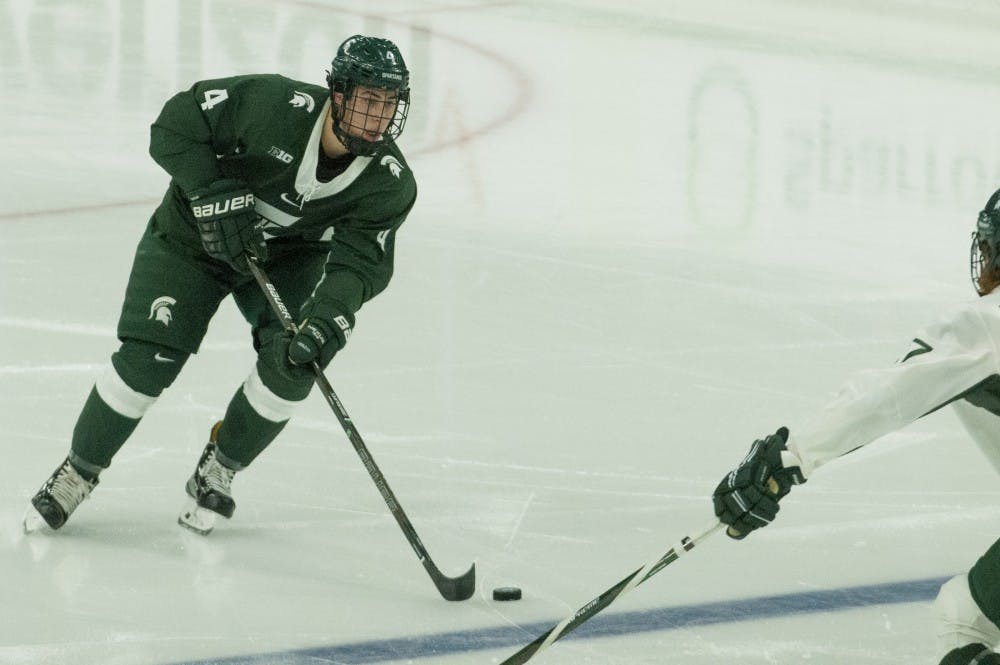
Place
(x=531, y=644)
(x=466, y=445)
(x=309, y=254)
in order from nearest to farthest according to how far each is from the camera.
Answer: (x=531, y=644) < (x=309, y=254) < (x=466, y=445)

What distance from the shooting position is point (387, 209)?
3.47 meters

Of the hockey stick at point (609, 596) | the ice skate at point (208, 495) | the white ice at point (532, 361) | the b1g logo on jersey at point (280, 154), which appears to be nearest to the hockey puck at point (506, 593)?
Answer: the white ice at point (532, 361)

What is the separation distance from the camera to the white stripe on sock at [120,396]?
3.42 m

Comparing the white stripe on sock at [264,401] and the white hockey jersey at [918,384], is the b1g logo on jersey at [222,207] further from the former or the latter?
the white hockey jersey at [918,384]

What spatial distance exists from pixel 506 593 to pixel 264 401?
671 millimetres

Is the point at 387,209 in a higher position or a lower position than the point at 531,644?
higher

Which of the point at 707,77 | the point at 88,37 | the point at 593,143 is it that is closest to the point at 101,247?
the point at 593,143

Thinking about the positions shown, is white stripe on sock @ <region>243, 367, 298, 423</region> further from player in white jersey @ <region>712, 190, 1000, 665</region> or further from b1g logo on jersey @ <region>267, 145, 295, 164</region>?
player in white jersey @ <region>712, 190, 1000, 665</region>

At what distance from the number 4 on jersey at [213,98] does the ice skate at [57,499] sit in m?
0.81

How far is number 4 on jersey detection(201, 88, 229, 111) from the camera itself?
11.2ft

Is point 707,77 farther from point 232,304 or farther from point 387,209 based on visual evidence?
point 387,209

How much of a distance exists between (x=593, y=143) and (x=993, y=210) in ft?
15.2

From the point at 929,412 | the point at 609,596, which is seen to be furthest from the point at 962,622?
the point at 609,596

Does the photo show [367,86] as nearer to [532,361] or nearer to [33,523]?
[33,523]
